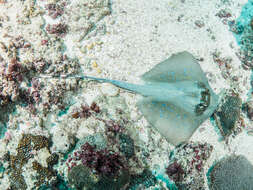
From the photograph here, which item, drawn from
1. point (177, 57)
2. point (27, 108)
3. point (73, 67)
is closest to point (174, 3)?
point (177, 57)

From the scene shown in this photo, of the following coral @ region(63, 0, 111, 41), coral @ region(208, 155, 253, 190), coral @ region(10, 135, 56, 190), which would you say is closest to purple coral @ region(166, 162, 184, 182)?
coral @ region(208, 155, 253, 190)

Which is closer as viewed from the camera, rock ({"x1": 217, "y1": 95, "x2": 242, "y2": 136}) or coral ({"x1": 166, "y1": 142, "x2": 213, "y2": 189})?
coral ({"x1": 166, "y1": 142, "x2": 213, "y2": 189})

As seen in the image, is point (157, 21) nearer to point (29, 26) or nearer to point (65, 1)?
point (65, 1)

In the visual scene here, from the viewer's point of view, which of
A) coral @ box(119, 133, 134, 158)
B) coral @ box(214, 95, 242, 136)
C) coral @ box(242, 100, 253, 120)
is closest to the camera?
coral @ box(119, 133, 134, 158)

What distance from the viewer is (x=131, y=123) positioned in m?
4.59

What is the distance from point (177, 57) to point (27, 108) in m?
3.81

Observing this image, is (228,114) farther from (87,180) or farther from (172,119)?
(87,180)

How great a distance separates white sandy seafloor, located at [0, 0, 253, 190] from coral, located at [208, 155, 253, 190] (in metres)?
0.18

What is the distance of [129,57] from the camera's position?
5250 millimetres

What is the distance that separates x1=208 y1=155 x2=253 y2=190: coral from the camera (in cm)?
465

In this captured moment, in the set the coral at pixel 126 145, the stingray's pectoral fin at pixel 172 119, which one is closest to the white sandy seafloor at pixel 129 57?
the coral at pixel 126 145

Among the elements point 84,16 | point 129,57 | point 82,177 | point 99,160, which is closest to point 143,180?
point 99,160

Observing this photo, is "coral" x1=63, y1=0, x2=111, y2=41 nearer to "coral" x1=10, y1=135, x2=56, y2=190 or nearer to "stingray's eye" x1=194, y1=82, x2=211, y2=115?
"coral" x1=10, y1=135, x2=56, y2=190

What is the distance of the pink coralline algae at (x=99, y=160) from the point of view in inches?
139
